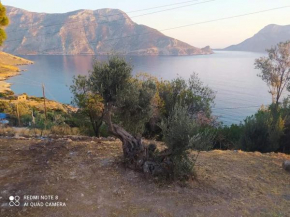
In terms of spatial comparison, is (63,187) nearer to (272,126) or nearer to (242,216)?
(242,216)

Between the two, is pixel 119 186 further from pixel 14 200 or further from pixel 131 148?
pixel 14 200

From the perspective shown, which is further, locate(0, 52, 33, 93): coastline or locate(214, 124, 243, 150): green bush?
locate(0, 52, 33, 93): coastline

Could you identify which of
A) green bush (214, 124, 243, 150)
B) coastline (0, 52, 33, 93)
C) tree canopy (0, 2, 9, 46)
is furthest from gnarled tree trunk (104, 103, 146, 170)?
coastline (0, 52, 33, 93)

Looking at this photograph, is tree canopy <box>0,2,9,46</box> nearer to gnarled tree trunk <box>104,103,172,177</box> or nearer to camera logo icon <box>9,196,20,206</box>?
gnarled tree trunk <box>104,103,172,177</box>

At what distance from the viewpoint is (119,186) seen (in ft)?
25.2

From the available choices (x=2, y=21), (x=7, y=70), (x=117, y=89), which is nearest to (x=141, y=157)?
(x=117, y=89)

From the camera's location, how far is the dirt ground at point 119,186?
6.55 metres

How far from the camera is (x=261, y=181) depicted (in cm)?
880

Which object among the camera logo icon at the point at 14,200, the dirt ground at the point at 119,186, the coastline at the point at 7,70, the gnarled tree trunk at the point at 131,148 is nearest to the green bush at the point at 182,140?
the dirt ground at the point at 119,186

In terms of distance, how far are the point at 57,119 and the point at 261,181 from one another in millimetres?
21191

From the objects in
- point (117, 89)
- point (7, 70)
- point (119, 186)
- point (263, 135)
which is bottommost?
point (263, 135)

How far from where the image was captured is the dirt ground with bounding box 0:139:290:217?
655cm

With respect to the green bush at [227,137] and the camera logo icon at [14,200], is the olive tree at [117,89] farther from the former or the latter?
the green bush at [227,137]

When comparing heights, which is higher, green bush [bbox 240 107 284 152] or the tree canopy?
the tree canopy
